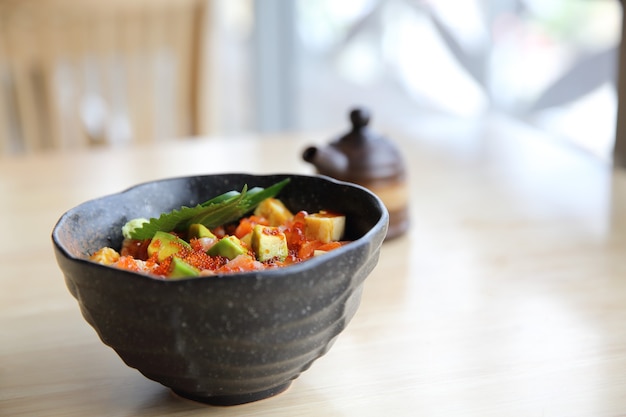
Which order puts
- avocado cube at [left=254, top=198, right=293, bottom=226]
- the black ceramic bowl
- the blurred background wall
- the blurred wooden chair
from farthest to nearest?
the blurred background wall
the blurred wooden chair
avocado cube at [left=254, top=198, right=293, bottom=226]
the black ceramic bowl

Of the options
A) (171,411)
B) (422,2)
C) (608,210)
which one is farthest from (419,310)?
(422,2)

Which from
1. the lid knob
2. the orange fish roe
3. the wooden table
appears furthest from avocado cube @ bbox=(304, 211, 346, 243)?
the lid knob

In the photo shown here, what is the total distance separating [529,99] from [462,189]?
5.75ft

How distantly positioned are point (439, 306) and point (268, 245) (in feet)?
0.96

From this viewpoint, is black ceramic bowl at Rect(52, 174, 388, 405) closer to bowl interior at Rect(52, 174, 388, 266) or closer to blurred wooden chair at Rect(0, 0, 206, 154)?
bowl interior at Rect(52, 174, 388, 266)

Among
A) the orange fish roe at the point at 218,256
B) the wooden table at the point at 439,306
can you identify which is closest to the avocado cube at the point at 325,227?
the orange fish roe at the point at 218,256

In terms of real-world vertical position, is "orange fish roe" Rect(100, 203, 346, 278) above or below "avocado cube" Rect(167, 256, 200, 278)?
below

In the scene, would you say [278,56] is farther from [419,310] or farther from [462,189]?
[419,310]

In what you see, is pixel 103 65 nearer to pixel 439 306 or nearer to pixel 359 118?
pixel 359 118

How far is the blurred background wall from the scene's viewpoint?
2322 mm

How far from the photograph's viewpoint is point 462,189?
1.47 metres

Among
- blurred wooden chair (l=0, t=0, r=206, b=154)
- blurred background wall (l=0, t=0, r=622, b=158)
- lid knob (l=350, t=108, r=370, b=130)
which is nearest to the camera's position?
lid knob (l=350, t=108, r=370, b=130)

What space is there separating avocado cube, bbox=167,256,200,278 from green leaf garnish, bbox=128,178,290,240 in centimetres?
12

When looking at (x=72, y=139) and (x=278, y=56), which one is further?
(x=278, y=56)
